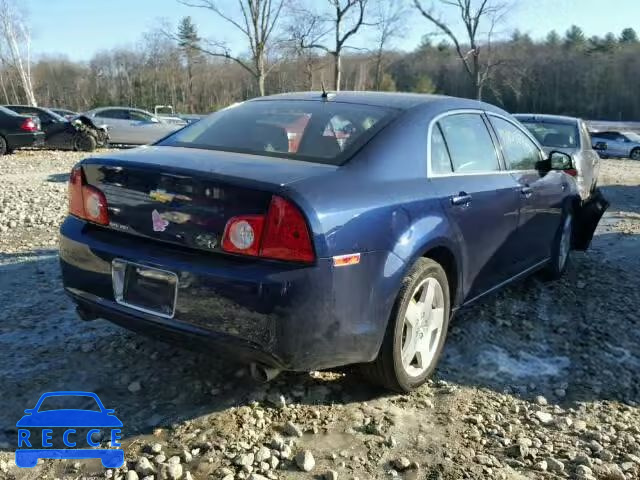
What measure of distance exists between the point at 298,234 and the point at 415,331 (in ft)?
3.27

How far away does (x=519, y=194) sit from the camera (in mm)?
4039

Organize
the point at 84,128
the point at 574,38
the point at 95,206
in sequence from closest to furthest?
the point at 95,206
the point at 84,128
the point at 574,38

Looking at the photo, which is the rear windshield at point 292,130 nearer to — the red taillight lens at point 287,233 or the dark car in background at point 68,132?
the red taillight lens at point 287,233

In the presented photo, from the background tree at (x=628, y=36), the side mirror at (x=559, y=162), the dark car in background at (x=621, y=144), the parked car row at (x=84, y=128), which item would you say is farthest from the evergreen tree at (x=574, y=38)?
the side mirror at (x=559, y=162)

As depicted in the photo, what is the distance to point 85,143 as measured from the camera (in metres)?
17.2

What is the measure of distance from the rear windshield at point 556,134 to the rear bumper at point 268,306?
21.9ft

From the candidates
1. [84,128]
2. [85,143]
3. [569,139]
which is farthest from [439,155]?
[85,143]

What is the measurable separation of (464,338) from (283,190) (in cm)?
201

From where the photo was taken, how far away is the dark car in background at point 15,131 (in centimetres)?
1517

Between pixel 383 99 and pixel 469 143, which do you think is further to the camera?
pixel 469 143

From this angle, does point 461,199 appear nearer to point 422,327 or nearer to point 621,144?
point 422,327

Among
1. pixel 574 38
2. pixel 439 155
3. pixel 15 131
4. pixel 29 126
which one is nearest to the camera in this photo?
pixel 439 155

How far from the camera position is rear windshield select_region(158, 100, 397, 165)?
2.97 meters

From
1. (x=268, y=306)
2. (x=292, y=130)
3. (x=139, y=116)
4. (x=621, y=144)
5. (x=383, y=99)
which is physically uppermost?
(x=383, y=99)
